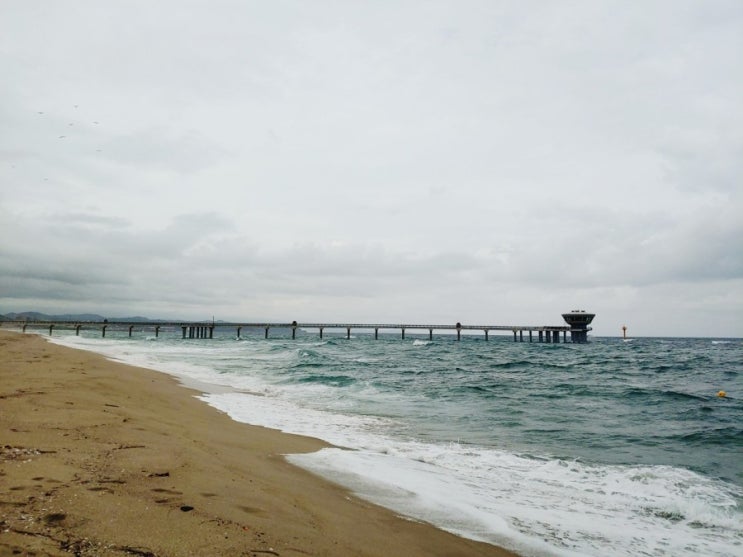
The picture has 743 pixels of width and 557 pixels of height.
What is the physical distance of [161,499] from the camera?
3.60m

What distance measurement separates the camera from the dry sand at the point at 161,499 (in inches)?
112

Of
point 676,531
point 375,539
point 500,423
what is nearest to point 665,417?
point 500,423

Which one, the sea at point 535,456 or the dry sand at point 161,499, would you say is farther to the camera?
the sea at point 535,456

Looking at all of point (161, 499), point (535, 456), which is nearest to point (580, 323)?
point (535, 456)

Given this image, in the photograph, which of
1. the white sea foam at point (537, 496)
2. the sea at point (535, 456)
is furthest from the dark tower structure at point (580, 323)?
the white sea foam at point (537, 496)

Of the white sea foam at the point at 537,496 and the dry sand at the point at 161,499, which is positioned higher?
the dry sand at the point at 161,499

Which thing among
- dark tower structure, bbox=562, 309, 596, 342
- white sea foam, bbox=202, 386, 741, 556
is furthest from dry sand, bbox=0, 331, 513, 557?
dark tower structure, bbox=562, 309, 596, 342

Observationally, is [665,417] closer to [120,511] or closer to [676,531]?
[676,531]

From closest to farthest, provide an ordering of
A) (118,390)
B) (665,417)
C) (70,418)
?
(70,418) → (118,390) → (665,417)

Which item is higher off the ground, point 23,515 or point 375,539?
point 23,515

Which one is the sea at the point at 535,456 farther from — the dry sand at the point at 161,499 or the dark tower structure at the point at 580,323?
the dark tower structure at the point at 580,323

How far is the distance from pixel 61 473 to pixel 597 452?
9.09m

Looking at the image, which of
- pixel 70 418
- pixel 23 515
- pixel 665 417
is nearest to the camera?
pixel 23 515

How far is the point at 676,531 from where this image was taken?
548 cm
